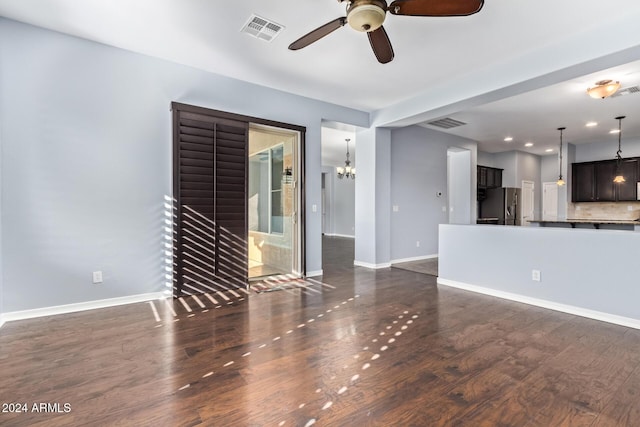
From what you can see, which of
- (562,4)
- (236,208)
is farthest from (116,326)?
(562,4)

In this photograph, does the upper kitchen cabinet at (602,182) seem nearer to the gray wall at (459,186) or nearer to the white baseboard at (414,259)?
the gray wall at (459,186)

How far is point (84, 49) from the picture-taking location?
3340mm

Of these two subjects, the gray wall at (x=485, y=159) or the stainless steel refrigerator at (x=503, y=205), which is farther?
the gray wall at (x=485, y=159)

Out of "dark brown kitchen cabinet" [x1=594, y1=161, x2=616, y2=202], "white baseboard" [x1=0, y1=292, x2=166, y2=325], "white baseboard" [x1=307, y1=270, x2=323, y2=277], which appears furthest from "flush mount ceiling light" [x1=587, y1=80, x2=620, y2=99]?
"white baseboard" [x1=0, y1=292, x2=166, y2=325]

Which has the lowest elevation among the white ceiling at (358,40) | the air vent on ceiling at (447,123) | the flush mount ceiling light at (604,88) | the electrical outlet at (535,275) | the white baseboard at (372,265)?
the white baseboard at (372,265)

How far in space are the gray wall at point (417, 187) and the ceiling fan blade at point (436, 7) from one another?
4.03m

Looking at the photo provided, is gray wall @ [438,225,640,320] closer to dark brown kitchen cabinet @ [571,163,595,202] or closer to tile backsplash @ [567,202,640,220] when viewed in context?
dark brown kitchen cabinet @ [571,163,595,202]

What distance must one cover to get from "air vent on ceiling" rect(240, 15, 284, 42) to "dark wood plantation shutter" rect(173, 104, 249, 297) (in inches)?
48.9

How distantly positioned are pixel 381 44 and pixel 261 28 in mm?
1271

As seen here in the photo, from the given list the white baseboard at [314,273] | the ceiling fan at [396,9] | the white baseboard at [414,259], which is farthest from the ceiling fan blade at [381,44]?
the white baseboard at [414,259]

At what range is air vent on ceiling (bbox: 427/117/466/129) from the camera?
5996 millimetres

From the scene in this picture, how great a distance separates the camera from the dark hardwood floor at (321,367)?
1.68 metres

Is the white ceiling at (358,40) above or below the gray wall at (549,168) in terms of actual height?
above

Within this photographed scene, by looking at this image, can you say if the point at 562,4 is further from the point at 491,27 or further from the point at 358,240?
the point at 358,240
